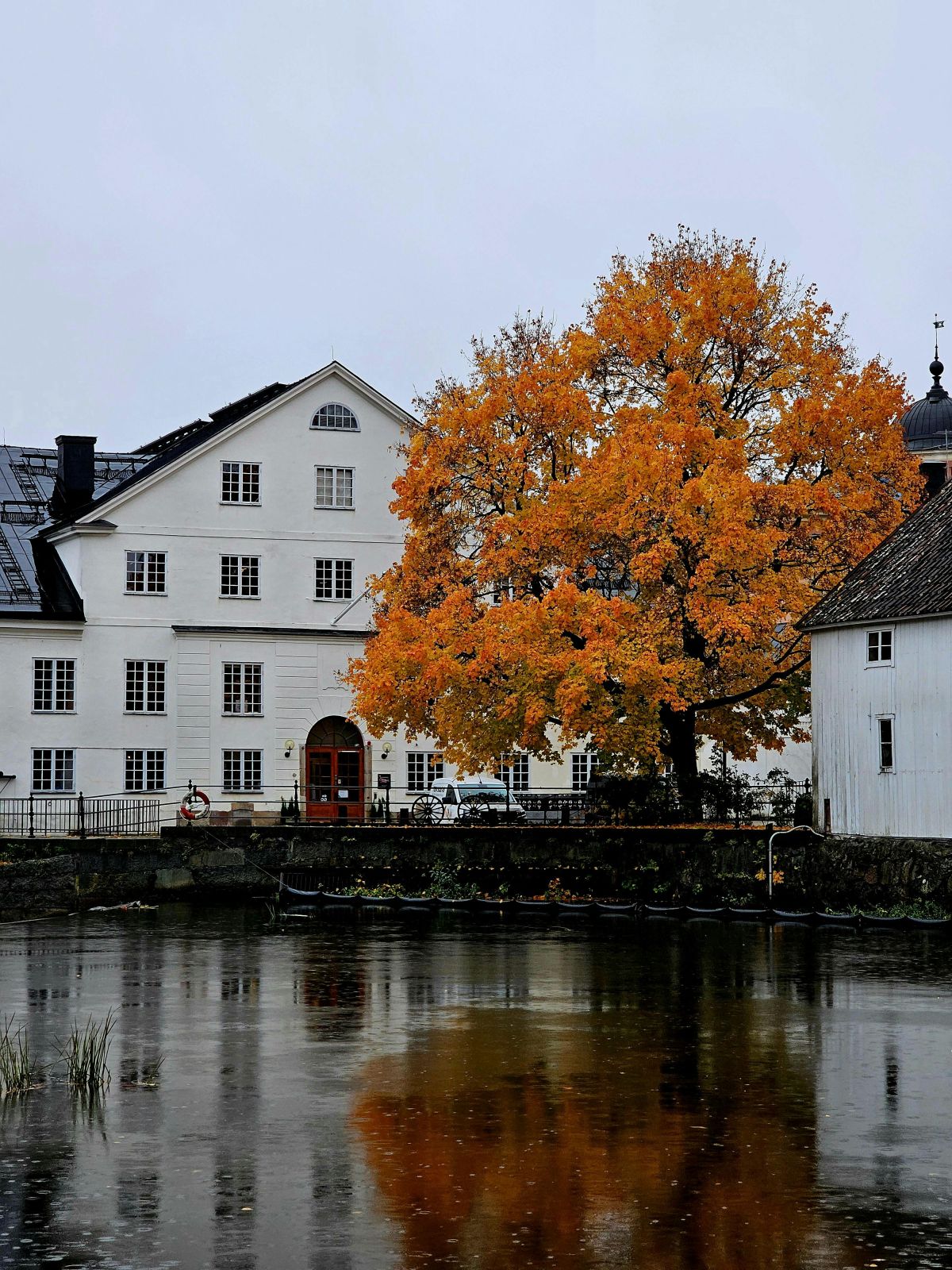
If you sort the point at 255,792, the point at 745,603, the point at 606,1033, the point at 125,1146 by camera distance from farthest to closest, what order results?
the point at 255,792 < the point at 745,603 < the point at 606,1033 < the point at 125,1146

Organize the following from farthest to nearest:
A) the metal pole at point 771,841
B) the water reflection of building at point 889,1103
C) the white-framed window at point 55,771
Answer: the white-framed window at point 55,771 < the metal pole at point 771,841 < the water reflection of building at point 889,1103

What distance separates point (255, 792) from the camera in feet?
182

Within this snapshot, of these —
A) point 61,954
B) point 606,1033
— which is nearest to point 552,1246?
point 606,1033

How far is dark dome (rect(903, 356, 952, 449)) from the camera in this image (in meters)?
90.1

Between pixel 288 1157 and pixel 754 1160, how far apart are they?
380 centimetres

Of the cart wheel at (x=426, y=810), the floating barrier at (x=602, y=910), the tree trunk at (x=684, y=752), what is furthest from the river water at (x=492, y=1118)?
the cart wheel at (x=426, y=810)

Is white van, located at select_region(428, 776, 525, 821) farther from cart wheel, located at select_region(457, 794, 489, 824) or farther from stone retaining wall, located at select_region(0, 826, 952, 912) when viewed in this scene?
stone retaining wall, located at select_region(0, 826, 952, 912)

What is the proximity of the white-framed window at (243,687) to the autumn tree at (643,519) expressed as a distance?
10784mm

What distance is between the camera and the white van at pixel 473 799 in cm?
4991

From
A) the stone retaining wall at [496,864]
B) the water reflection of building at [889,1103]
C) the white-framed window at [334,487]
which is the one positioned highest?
the white-framed window at [334,487]

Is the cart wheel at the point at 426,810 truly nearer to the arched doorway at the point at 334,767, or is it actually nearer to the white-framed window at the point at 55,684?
the arched doorway at the point at 334,767

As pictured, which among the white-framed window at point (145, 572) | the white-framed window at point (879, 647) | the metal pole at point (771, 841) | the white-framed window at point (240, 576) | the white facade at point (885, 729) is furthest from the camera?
the white-framed window at point (240, 576)

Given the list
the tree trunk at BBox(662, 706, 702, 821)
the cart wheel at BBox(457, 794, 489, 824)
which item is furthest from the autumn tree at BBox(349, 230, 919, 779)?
the cart wheel at BBox(457, 794, 489, 824)

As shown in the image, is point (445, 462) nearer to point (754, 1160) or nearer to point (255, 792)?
point (255, 792)
